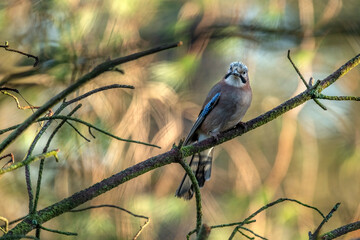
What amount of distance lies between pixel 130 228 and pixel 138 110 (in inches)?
39.1

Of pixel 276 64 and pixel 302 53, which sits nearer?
pixel 302 53

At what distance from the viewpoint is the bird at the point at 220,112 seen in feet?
11.5

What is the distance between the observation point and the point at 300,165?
5.21 metres

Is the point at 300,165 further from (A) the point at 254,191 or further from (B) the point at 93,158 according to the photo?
(B) the point at 93,158

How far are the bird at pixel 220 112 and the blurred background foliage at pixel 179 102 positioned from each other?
0.46 meters

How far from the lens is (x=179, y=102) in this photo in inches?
174

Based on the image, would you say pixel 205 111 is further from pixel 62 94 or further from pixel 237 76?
pixel 62 94

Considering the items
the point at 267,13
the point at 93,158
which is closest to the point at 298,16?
the point at 267,13

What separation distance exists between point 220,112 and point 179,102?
96 cm

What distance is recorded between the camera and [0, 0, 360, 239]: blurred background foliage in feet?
12.8

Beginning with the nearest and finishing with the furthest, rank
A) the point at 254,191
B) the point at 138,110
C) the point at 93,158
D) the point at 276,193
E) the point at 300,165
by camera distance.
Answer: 1. the point at 93,158
2. the point at 138,110
3. the point at 254,191
4. the point at 276,193
5. the point at 300,165

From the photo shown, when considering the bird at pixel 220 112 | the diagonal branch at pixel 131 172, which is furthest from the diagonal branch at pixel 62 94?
the bird at pixel 220 112

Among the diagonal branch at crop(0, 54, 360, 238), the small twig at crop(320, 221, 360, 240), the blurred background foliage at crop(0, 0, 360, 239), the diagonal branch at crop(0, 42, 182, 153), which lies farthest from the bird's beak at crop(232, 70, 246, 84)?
the diagonal branch at crop(0, 42, 182, 153)

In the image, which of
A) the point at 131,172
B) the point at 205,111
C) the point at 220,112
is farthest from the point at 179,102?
the point at 131,172
